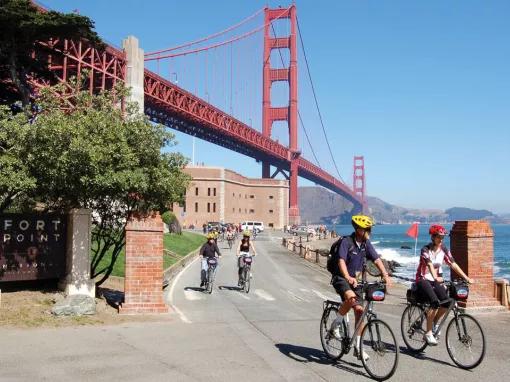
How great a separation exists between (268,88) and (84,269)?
109 m

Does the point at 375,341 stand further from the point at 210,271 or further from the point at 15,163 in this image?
the point at 210,271

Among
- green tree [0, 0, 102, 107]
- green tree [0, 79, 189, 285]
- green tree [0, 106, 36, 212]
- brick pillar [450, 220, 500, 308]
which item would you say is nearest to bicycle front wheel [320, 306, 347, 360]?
green tree [0, 79, 189, 285]

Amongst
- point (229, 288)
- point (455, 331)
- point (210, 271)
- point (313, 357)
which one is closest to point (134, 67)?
point (229, 288)

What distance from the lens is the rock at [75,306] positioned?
10.6 m

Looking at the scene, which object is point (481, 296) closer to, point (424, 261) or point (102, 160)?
Answer: point (424, 261)

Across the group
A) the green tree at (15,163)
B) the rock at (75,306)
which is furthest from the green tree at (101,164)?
the rock at (75,306)

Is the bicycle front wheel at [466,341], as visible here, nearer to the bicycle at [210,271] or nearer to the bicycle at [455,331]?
the bicycle at [455,331]

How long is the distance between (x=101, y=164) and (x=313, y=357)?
630 centimetres

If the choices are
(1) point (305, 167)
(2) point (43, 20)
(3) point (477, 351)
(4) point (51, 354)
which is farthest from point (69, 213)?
(1) point (305, 167)

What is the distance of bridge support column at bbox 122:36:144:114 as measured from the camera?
156 feet

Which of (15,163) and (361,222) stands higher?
(15,163)

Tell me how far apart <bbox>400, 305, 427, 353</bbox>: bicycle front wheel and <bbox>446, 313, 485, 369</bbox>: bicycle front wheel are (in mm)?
525

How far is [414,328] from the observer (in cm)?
784

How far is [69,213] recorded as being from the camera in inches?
481
